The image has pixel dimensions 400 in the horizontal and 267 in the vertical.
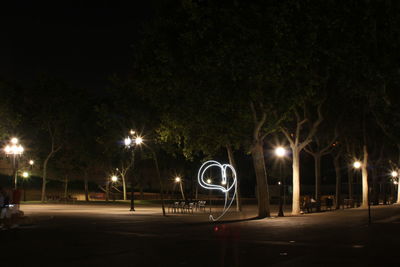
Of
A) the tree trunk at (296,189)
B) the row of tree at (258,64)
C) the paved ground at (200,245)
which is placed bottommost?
the paved ground at (200,245)

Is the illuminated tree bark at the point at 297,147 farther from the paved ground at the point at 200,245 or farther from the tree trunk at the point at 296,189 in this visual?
the paved ground at the point at 200,245

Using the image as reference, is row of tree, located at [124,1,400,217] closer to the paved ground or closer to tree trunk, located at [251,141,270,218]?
tree trunk, located at [251,141,270,218]

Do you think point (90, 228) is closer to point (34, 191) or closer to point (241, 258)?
point (241, 258)

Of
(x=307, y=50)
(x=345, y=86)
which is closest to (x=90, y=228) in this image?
(x=307, y=50)

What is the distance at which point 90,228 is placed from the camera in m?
27.0

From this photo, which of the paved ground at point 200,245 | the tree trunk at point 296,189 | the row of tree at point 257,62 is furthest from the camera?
the tree trunk at point 296,189

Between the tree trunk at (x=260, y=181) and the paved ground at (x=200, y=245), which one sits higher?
the tree trunk at (x=260, y=181)

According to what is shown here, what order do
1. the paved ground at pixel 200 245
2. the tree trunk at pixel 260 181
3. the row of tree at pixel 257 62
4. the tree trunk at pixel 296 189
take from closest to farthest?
the paved ground at pixel 200 245 < the row of tree at pixel 257 62 < the tree trunk at pixel 260 181 < the tree trunk at pixel 296 189

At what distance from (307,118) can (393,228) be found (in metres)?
16.9

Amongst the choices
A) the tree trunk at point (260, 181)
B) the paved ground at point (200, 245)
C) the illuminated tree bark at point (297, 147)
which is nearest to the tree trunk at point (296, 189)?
→ the illuminated tree bark at point (297, 147)

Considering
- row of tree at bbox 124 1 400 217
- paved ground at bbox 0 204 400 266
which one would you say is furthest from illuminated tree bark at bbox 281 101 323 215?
paved ground at bbox 0 204 400 266

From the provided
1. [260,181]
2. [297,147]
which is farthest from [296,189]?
[260,181]

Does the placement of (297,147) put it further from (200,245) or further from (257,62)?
(200,245)

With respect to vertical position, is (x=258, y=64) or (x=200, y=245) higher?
(x=258, y=64)
